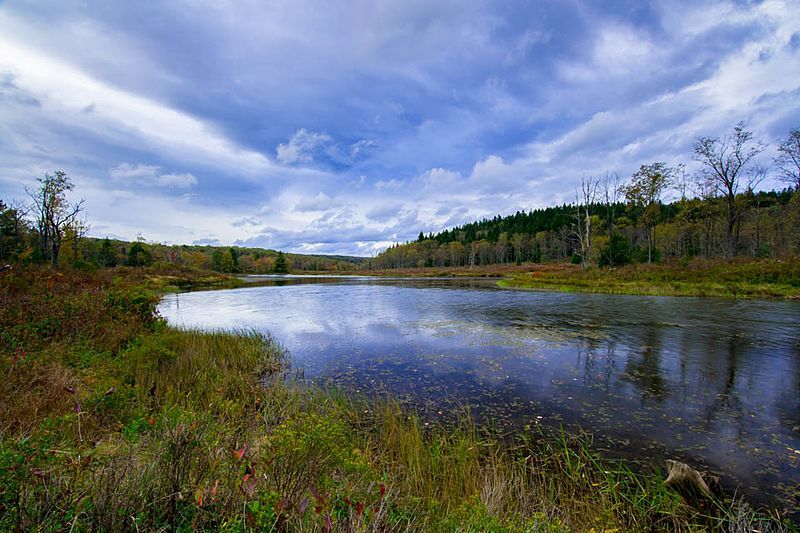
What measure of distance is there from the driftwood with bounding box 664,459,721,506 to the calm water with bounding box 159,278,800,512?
86 cm

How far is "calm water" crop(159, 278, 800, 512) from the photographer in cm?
Result: 571

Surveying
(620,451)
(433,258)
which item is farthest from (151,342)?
(433,258)

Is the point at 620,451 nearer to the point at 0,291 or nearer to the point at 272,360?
the point at 272,360

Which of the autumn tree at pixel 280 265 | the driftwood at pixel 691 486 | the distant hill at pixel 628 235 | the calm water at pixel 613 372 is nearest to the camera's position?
the driftwood at pixel 691 486

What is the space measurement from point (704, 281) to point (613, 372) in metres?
27.5

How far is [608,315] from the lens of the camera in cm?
1898

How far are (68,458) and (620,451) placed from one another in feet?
23.3

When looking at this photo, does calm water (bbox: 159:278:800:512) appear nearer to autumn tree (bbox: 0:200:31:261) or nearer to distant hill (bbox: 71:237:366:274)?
autumn tree (bbox: 0:200:31:261)

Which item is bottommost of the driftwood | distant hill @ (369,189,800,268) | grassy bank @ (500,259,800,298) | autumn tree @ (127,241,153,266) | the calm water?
the calm water

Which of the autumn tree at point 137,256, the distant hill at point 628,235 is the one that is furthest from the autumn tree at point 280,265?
the distant hill at point 628,235

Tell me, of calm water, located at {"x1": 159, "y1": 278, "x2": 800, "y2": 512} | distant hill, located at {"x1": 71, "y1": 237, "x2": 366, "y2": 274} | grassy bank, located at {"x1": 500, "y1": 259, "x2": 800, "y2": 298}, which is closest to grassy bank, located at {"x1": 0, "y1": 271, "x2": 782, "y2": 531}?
calm water, located at {"x1": 159, "y1": 278, "x2": 800, "y2": 512}

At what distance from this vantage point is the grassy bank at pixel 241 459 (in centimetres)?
235

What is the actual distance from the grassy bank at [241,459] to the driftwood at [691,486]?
0.13 metres

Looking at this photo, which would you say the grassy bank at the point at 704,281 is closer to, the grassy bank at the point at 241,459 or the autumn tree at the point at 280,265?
the grassy bank at the point at 241,459
